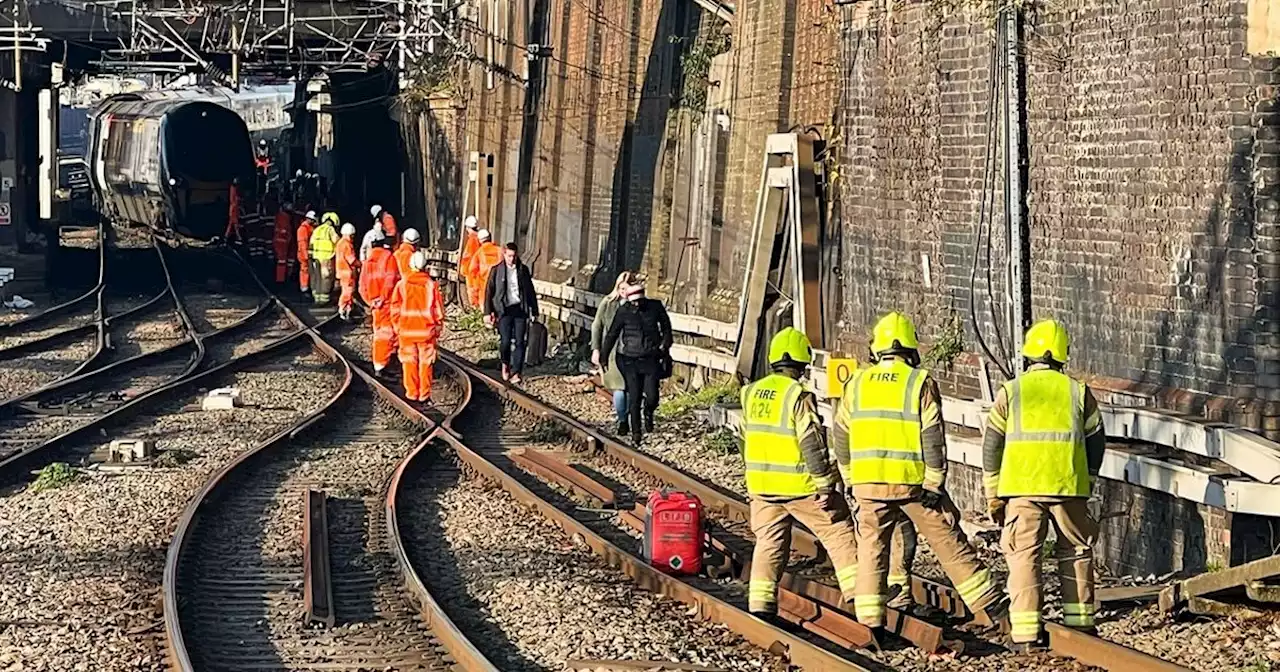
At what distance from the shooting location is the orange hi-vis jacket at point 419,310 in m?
21.2

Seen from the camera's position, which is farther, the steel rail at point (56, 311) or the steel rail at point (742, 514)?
the steel rail at point (56, 311)

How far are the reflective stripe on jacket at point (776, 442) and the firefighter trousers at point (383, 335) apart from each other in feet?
43.4

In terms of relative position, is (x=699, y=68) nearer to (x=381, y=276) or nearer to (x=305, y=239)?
(x=381, y=276)

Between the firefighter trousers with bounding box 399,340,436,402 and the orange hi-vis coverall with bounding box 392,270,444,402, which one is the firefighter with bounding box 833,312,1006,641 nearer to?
the orange hi-vis coverall with bounding box 392,270,444,402

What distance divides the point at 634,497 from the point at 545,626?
4.75 metres

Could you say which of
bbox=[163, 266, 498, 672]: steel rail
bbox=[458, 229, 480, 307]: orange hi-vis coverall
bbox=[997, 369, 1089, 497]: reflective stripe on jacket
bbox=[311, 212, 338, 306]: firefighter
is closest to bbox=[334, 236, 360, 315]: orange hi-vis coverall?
bbox=[311, 212, 338, 306]: firefighter

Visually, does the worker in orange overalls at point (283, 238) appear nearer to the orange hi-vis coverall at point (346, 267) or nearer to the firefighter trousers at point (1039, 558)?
the orange hi-vis coverall at point (346, 267)

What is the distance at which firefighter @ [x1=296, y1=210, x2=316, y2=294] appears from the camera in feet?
128

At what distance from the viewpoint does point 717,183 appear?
911 inches

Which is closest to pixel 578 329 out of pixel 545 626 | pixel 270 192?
pixel 545 626

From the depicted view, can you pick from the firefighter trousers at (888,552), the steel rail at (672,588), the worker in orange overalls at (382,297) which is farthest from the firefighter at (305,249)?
the firefighter trousers at (888,552)

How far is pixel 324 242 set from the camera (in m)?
35.4

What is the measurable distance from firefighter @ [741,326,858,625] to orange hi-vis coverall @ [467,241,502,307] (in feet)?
47.5

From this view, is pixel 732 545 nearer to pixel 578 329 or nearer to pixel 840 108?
pixel 840 108
